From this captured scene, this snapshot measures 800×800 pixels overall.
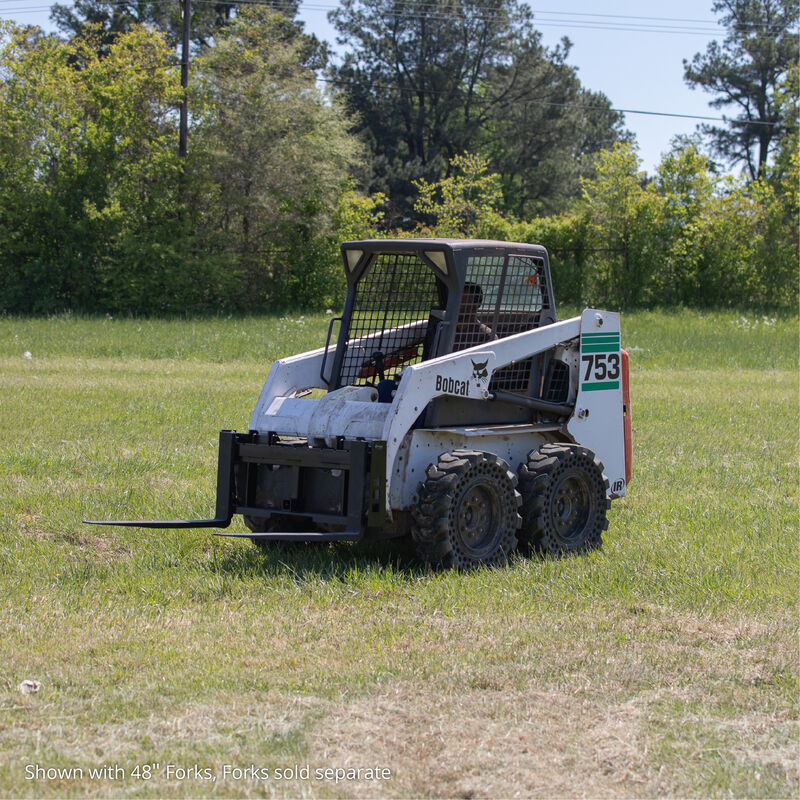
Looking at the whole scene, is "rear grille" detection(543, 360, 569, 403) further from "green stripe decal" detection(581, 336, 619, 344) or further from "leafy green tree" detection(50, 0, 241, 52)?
"leafy green tree" detection(50, 0, 241, 52)

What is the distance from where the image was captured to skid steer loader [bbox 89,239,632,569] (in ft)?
23.5

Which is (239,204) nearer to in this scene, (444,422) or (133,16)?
(133,16)

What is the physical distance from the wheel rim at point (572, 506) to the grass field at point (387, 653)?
30cm

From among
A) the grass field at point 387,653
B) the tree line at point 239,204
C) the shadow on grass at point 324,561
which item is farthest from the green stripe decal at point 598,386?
the tree line at point 239,204

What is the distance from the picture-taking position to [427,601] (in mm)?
6613

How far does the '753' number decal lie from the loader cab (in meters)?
0.35

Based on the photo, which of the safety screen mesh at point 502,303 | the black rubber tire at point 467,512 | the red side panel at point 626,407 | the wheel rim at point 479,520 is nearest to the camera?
the black rubber tire at point 467,512

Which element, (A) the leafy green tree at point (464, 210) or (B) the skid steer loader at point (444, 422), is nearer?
(B) the skid steer loader at point (444, 422)

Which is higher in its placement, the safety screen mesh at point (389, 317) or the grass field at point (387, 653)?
the safety screen mesh at point (389, 317)

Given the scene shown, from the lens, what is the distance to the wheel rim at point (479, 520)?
288 inches

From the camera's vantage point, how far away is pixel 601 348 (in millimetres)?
8352

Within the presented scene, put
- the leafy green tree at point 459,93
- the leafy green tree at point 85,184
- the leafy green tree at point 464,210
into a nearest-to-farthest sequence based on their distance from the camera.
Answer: the leafy green tree at point 85,184 → the leafy green tree at point 464,210 → the leafy green tree at point 459,93

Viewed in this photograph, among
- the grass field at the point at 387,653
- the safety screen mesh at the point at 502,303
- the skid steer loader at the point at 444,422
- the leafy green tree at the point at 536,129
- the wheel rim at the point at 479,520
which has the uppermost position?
the leafy green tree at the point at 536,129

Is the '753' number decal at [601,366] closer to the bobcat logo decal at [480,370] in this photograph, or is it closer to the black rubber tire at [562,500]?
the black rubber tire at [562,500]
